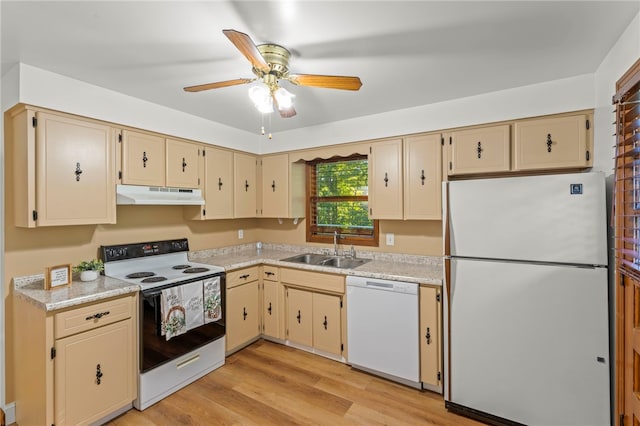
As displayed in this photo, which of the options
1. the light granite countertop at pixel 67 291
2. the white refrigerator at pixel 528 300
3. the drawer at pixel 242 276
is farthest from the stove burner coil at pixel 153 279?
the white refrigerator at pixel 528 300

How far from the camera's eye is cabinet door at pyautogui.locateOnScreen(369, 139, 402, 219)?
285 centimetres

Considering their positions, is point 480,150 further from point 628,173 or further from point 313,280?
point 313,280

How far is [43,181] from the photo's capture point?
2012mm

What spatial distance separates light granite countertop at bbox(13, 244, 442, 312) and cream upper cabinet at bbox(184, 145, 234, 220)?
0.50 metres

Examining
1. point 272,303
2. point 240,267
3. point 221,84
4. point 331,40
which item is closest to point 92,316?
point 240,267

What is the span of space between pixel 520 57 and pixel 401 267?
1.84 meters

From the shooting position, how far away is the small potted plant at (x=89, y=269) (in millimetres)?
2253

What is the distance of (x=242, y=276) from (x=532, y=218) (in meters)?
2.52

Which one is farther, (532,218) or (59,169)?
(59,169)

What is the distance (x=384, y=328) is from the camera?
2.54m

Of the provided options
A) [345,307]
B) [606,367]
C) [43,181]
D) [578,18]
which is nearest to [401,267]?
[345,307]

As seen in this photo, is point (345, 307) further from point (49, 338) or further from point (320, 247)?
point (49, 338)

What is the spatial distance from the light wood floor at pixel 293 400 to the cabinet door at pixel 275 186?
5.57 feet

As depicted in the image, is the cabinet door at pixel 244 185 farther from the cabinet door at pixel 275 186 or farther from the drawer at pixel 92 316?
the drawer at pixel 92 316
